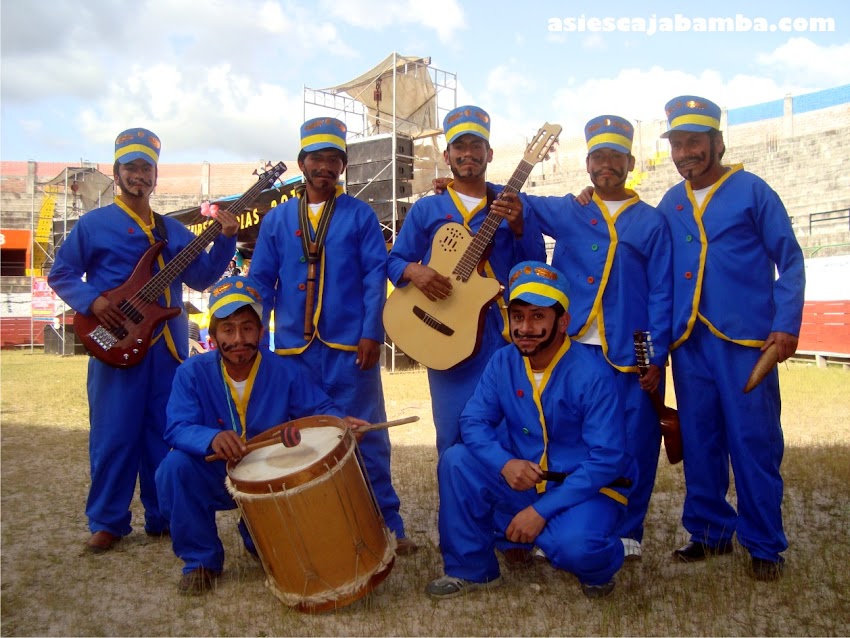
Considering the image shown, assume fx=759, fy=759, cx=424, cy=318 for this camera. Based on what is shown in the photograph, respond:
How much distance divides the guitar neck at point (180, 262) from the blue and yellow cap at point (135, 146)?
591 millimetres

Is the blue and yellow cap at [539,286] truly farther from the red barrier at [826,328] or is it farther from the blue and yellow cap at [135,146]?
the red barrier at [826,328]

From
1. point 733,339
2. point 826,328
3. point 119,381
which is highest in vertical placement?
point 733,339

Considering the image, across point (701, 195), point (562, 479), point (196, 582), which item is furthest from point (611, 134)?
point (196, 582)

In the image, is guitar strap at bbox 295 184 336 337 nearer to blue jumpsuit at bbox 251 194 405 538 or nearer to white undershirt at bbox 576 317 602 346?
blue jumpsuit at bbox 251 194 405 538

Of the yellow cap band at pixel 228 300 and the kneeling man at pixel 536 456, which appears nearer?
the kneeling man at pixel 536 456

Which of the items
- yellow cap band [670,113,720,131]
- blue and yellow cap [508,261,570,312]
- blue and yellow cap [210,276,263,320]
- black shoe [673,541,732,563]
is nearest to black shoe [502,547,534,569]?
black shoe [673,541,732,563]

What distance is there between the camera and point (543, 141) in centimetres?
489

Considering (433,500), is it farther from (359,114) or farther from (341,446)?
(359,114)

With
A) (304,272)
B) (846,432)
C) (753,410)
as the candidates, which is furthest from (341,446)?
(846,432)

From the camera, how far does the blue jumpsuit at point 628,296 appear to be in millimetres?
4008

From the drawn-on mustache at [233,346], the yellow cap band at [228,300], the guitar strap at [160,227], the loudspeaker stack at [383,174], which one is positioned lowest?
the drawn-on mustache at [233,346]

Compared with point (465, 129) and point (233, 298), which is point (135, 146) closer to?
point (233, 298)

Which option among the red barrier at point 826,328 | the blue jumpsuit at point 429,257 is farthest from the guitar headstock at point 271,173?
the red barrier at point 826,328

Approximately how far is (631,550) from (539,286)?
5.06 ft
